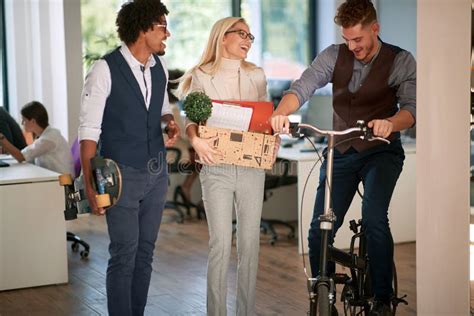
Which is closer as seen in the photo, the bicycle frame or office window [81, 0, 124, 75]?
the bicycle frame

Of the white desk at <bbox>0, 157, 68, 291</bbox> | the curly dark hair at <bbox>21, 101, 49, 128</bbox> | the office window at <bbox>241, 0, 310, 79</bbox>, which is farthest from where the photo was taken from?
the office window at <bbox>241, 0, 310, 79</bbox>

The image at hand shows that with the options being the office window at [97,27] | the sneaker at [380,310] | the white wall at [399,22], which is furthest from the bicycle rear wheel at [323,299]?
the office window at [97,27]

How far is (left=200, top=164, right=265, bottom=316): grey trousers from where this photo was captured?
3852 mm

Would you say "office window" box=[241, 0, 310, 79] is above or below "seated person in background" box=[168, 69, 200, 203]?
above

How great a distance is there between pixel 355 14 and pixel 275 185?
3801mm

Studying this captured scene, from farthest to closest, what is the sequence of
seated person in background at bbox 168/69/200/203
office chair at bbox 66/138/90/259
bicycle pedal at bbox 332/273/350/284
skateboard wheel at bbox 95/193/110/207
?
1. seated person in background at bbox 168/69/200/203
2. office chair at bbox 66/138/90/259
3. bicycle pedal at bbox 332/273/350/284
4. skateboard wheel at bbox 95/193/110/207

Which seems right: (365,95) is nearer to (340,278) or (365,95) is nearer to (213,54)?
(213,54)

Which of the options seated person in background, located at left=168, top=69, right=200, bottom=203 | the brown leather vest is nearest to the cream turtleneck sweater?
the brown leather vest

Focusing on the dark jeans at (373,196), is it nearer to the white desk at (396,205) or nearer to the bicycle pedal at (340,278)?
the bicycle pedal at (340,278)

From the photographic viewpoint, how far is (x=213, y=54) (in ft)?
12.9

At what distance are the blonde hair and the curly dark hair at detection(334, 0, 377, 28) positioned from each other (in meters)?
0.46

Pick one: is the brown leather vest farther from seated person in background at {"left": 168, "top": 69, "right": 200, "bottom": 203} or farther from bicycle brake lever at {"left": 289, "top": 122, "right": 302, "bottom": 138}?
seated person in background at {"left": 168, "top": 69, "right": 200, "bottom": 203}

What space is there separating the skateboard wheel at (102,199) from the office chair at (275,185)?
3525 mm

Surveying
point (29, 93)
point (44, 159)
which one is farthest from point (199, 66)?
point (29, 93)
